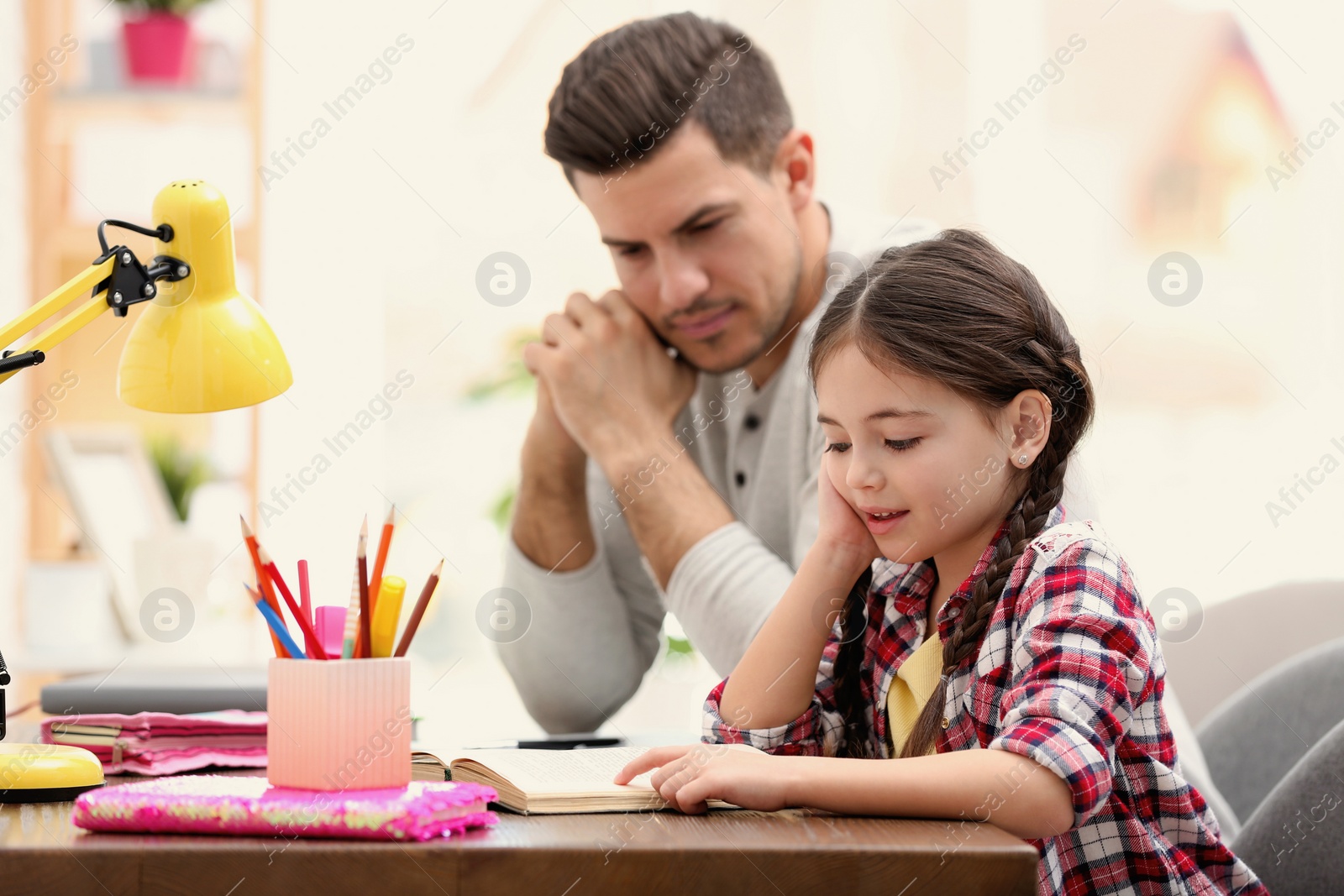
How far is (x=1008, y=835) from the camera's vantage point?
2.29 feet

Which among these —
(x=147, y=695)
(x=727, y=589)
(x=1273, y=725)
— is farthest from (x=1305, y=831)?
(x=147, y=695)

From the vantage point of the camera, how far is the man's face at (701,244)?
1.49 metres

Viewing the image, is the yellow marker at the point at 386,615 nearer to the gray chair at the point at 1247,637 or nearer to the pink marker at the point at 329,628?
the pink marker at the point at 329,628

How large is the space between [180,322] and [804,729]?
59 cm

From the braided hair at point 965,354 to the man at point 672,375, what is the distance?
0.36 meters

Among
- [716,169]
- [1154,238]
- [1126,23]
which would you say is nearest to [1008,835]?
[716,169]

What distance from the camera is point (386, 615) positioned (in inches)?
31.1

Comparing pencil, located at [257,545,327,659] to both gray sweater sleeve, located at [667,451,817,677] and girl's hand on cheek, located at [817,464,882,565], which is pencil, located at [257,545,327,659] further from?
gray sweater sleeve, located at [667,451,817,677]

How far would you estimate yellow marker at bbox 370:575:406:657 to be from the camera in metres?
0.79

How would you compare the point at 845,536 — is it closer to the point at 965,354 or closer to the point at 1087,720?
the point at 965,354

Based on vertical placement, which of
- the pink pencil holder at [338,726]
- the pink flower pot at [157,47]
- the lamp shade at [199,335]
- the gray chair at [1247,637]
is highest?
the pink flower pot at [157,47]

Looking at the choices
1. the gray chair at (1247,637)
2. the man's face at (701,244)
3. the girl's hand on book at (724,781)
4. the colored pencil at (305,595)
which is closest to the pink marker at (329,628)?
the colored pencil at (305,595)

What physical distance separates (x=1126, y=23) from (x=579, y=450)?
1739mm

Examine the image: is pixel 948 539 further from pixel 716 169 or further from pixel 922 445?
pixel 716 169
